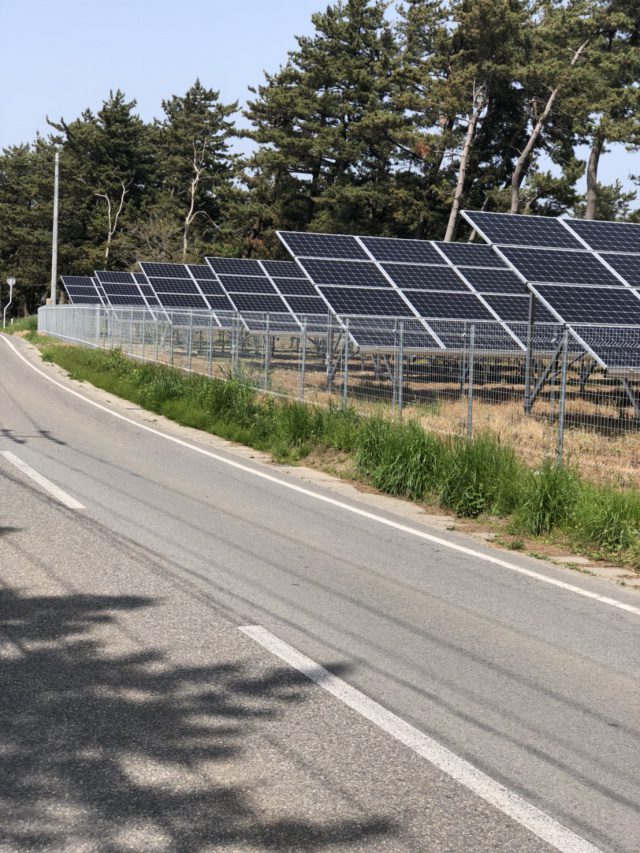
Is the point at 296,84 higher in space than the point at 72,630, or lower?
higher

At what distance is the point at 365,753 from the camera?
4.24 metres

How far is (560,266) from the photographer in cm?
1989

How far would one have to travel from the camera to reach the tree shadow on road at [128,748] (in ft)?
11.5

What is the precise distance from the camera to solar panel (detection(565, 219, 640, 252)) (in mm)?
22125

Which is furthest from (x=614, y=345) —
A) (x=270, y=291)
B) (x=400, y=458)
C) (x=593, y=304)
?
(x=270, y=291)

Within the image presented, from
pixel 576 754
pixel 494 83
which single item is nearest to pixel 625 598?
pixel 576 754

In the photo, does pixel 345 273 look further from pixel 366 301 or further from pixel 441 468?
pixel 441 468

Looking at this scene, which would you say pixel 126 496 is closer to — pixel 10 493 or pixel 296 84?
pixel 10 493

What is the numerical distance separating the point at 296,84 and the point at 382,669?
5793cm

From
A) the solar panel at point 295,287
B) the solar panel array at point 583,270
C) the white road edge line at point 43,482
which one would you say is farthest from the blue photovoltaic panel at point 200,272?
the white road edge line at point 43,482

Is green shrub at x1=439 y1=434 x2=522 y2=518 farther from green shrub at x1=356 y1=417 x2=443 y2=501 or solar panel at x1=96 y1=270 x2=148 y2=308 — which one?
solar panel at x1=96 y1=270 x2=148 y2=308

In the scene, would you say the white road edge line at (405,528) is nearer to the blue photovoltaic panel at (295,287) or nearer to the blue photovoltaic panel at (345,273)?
the blue photovoltaic panel at (345,273)

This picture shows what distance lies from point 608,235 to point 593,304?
5.80 metres

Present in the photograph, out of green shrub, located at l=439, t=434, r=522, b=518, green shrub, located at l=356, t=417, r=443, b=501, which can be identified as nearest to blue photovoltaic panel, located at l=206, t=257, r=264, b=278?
green shrub, located at l=356, t=417, r=443, b=501
